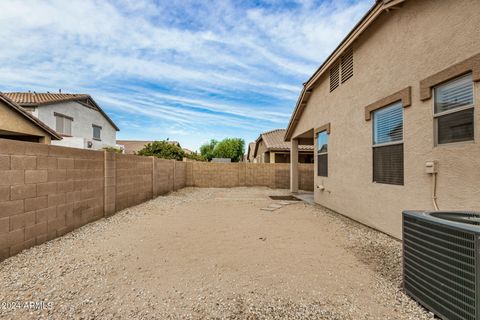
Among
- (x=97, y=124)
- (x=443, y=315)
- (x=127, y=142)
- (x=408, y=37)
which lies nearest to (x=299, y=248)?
(x=443, y=315)

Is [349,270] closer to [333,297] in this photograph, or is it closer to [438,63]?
[333,297]

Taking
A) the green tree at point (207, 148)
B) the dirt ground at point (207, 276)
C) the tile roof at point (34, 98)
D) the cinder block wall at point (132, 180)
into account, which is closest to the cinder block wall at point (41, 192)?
the dirt ground at point (207, 276)

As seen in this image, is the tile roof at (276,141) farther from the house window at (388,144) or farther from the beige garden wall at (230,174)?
the house window at (388,144)

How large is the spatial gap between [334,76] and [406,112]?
3.76 m

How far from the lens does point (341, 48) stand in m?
6.55

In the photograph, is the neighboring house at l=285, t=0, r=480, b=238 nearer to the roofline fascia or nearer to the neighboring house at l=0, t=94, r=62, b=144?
the neighboring house at l=0, t=94, r=62, b=144

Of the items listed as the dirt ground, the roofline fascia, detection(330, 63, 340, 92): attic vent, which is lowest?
the dirt ground

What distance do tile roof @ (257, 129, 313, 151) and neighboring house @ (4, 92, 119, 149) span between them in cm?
1475

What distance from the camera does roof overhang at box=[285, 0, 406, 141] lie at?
464 cm

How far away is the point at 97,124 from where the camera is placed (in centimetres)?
2284

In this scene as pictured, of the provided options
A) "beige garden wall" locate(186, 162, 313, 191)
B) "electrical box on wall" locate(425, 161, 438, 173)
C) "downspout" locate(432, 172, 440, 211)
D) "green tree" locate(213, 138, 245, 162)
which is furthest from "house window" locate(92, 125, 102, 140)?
"downspout" locate(432, 172, 440, 211)

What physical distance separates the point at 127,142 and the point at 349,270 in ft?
163

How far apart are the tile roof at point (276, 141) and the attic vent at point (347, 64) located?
12.1 metres

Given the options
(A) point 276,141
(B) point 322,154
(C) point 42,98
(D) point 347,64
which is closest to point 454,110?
(D) point 347,64
